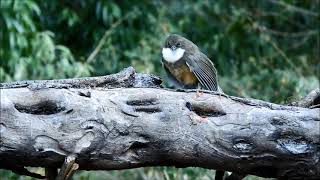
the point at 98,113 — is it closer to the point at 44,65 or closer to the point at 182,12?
the point at 44,65

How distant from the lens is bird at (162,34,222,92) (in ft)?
11.5

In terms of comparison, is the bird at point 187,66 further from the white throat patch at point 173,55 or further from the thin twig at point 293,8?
the thin twig at point 293,8

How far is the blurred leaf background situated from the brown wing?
1.61m

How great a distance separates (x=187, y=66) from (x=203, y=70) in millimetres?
98

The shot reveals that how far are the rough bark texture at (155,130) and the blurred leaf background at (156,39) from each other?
261 cm

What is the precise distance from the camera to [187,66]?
11.8 ft

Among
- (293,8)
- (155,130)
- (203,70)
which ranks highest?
(293,8)

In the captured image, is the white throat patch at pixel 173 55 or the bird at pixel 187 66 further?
the white throat patch at pixel 173 55

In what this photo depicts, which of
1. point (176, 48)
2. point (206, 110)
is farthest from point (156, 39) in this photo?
point (206, 110)

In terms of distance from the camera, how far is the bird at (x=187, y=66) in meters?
3.52

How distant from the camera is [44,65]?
18.1 ft

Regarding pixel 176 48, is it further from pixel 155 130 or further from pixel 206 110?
pixel 155 130

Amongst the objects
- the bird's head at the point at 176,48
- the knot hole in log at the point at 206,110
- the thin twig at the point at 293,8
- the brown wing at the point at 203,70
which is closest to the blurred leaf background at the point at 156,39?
the thin twig at the point at 293,8

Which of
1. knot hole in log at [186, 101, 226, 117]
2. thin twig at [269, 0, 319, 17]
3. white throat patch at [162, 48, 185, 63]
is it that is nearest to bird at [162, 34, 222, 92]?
white throat patch at [162, 48, 185, 63]
